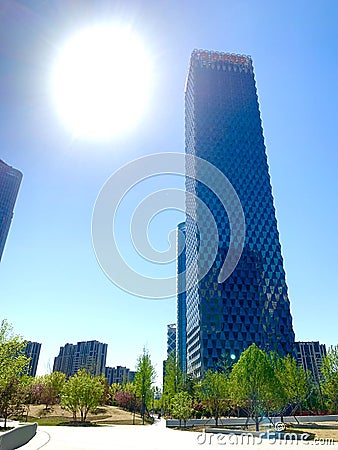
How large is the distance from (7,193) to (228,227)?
321ft

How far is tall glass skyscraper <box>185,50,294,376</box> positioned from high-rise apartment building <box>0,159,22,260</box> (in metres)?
76.3

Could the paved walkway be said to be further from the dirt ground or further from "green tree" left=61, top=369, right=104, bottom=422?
the dirt ground

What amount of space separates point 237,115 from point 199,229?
4416 centimetres

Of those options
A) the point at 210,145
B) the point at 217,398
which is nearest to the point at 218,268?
the point at 210,145

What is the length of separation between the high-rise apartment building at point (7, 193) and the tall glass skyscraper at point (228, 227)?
76.3 m

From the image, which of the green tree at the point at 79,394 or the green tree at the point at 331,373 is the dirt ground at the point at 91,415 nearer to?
the green tree at the point at 79,394

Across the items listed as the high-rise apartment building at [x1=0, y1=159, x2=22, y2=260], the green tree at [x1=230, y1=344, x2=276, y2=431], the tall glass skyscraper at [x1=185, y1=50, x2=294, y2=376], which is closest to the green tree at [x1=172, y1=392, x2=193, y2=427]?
the green tree at [x1=230, y1=344, x2=276, y2=431]

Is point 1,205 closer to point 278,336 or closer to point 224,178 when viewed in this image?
point 224,178

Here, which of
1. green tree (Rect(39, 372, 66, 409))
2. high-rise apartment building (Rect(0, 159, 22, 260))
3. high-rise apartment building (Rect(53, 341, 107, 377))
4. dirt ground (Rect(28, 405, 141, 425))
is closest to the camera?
dirt ground (Rect(28, 405, 141, 425))

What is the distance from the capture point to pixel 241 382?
3117 centimetres

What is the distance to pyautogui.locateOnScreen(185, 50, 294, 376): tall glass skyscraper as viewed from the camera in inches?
3250

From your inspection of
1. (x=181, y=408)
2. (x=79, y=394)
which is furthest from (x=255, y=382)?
(x=79, y=394)

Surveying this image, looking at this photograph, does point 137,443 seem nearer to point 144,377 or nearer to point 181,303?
point 144,377

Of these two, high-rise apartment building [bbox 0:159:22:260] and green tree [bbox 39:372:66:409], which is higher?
high-rise apartment building [bbox 0:159:22:260]
